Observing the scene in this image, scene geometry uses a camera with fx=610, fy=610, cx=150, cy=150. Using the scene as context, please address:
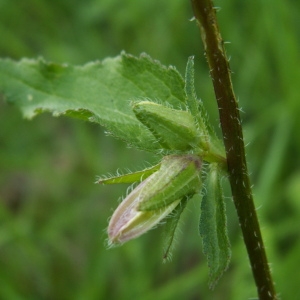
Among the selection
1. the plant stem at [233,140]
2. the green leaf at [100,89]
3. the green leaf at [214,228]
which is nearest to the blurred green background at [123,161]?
the green leaf at [100,89]

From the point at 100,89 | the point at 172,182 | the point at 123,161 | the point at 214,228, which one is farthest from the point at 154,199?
the point at 123,161

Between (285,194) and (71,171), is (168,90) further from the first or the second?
(71,171)

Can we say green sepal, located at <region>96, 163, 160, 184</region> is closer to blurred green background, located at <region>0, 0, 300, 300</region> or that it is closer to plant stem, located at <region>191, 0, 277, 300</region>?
plant stem, located at <region>191, 0, 277, 300</region>

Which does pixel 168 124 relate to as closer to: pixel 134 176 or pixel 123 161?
pixel 134 176

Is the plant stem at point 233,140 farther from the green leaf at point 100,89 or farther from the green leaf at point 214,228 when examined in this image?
the green leaf at point 100,89

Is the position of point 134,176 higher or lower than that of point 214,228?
higher
